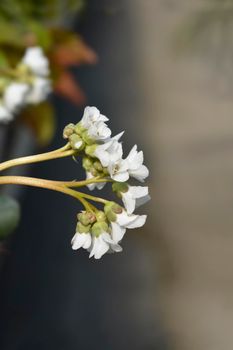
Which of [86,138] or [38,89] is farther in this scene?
[38,89]

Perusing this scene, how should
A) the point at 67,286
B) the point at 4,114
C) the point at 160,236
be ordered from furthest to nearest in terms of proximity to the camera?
1. the point at 160,236
2. the point at 67,286
3. the point at 4,114

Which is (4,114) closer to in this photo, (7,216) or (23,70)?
(23,70)

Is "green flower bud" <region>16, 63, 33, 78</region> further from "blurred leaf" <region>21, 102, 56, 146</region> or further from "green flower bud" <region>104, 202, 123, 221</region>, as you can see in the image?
"green flower bud" <region>104, 202, 123, 221</region>

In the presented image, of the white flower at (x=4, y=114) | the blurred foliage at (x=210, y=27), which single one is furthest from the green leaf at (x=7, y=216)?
the blurred foliage at (x=210, y=27)

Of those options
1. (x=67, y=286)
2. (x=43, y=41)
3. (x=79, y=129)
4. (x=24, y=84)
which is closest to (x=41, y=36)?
(x=43, y=41)

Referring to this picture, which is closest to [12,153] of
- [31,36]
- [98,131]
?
[31,36]
